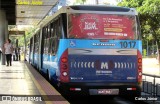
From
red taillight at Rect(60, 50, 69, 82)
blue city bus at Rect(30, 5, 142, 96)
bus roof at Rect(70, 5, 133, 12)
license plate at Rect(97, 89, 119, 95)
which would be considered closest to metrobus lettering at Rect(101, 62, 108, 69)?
blue city bus at Rect(30, 5, 142, 96)

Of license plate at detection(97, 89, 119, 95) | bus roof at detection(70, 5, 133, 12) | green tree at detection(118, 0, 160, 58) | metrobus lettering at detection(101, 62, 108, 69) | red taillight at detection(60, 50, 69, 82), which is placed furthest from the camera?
green tree at detection(118, 0, 160, 58)

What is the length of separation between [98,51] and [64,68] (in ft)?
3.51

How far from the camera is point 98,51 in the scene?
11805mm

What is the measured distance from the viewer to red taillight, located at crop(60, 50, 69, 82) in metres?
11.6

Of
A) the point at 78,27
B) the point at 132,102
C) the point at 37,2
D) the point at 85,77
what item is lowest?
the point at 132,102

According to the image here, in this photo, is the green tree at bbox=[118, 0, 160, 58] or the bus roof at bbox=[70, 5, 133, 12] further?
the green tree at bbox=[118, 0, 160, 58]

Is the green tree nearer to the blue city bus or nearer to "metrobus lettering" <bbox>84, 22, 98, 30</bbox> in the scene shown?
the blue city bus

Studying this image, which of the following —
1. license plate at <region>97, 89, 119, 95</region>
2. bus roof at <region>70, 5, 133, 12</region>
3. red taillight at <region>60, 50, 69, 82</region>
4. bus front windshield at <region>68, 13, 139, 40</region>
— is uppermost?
bus roof at <region>70, 5, 133, 12</region>

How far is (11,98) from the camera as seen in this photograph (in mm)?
9914

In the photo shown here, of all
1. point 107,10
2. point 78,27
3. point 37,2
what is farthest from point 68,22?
point 37,2

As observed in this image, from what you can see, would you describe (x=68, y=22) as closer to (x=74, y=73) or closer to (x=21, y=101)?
(x=74, y=73)

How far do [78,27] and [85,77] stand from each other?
1410mm

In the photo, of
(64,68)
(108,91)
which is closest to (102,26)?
(64,68)

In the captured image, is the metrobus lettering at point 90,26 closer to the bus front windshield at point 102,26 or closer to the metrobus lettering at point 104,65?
the bus front windshield at point 102,26
